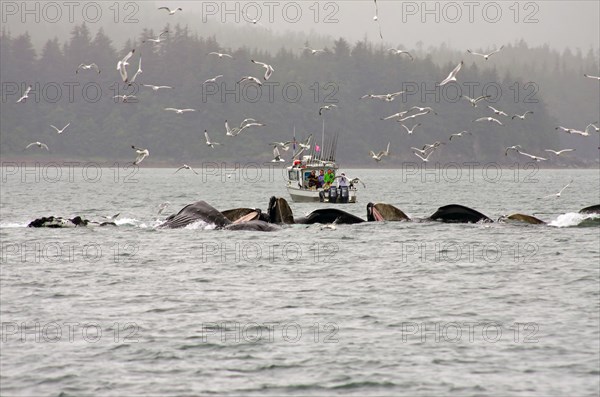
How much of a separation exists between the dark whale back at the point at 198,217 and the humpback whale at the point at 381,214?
749 centimetres

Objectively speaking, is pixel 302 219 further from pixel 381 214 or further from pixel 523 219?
pixel 523 219

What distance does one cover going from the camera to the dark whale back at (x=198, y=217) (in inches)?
1688

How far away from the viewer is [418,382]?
17.3 m

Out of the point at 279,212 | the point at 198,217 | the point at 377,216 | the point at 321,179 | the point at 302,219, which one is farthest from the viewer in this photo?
the point at 321,179

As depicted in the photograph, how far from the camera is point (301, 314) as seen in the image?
23.2m

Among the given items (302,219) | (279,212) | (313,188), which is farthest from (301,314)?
(313,188)

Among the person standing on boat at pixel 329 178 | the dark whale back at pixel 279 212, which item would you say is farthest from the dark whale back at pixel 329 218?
the person standing on boat at pixel 329 178

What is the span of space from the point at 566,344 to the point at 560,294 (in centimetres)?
616

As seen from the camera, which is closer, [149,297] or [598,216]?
[149,297]

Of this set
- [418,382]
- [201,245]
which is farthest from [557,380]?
[201,245]

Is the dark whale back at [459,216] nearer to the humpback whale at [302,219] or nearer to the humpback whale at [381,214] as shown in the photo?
the humpback whale at [381,214]

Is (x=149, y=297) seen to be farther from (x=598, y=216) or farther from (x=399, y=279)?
(x=598, y=216)

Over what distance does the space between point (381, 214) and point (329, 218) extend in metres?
3.03

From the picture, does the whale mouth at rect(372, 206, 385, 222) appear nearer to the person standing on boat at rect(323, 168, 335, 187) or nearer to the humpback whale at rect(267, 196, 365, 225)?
the humpback whale at rect(267, 196, 365, 225)
